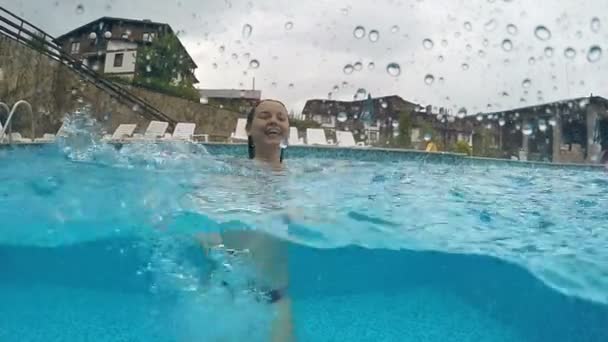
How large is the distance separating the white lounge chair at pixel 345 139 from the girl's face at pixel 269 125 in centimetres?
742

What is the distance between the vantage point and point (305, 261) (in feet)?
12.1

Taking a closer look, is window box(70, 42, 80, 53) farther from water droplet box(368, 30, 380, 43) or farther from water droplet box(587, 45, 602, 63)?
water droplet box(587, 45, 602, 63)

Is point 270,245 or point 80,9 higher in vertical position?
point 80,9

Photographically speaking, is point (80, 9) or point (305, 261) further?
point (80, 9)

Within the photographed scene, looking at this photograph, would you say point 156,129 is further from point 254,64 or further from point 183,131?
point 254,64

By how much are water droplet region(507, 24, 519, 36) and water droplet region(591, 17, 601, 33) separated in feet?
4.00

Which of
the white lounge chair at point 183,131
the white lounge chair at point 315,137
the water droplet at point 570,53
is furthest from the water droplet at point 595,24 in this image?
the white lounge chair at point 183,131

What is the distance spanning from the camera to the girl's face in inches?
163

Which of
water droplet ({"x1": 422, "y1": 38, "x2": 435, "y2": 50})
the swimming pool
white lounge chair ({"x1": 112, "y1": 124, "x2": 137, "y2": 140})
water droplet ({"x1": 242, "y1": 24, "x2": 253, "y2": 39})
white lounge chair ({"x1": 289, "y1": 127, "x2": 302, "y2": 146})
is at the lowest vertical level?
the swimming pool

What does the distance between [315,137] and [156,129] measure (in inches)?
149

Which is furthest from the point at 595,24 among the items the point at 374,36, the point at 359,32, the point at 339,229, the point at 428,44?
the point at 339,229

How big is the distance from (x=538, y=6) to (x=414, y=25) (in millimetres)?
1789

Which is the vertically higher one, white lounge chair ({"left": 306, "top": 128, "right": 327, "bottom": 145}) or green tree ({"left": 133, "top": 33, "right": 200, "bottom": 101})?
green tree ({"left": 133, "top": 33, "right": 200, "bottom": 101})

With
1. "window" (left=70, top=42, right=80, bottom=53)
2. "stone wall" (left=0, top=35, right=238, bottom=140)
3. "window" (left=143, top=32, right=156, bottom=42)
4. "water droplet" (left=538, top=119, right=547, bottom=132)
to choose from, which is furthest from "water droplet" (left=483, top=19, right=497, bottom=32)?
"window" (left=70, top=42, right=80, bottom=53)
